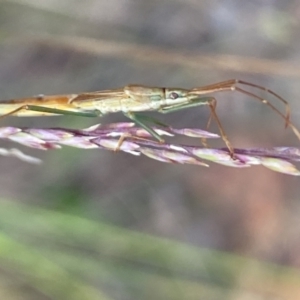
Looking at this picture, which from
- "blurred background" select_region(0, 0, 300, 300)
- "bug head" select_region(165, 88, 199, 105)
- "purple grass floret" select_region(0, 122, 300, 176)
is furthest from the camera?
"blurred background" select_region(0, 0, 300, 300)

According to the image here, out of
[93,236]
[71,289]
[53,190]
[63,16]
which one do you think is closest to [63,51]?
[63,16]

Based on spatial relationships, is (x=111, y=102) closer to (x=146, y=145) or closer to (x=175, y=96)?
(x=175, y=96)

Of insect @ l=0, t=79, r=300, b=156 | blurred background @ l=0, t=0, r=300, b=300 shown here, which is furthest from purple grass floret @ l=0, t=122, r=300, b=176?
blurred background @ l=0, t=0, r=300, b=300

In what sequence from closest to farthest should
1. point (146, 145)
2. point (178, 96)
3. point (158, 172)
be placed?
1. point (146, 145)
2. point (178, 96)
3. point (158, 172)

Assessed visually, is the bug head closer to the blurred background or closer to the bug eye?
the bug eye

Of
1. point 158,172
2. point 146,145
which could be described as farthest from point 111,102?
point 158,172

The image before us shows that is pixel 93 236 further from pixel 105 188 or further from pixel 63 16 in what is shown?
pixel 63 16

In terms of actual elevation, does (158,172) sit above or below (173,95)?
below

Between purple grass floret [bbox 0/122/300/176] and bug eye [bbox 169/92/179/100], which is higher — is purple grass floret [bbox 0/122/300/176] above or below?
below

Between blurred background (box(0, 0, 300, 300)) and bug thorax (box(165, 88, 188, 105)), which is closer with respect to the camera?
bug thorax (box(165, 88, 188, 105))
